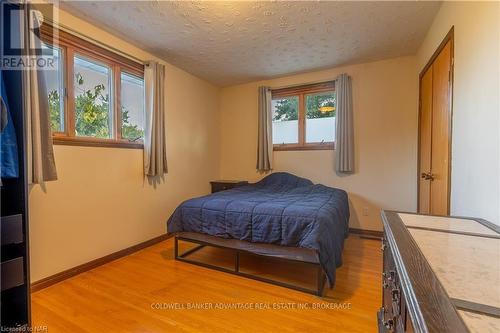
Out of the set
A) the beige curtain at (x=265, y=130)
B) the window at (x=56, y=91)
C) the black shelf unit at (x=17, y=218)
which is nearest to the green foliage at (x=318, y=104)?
the beige curtain at (x=265, y=130)

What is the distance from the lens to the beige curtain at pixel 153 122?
2.96m

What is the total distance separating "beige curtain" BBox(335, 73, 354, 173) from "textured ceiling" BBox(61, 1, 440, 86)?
0.32m

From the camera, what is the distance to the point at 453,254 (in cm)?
81

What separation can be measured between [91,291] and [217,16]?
2672 mm

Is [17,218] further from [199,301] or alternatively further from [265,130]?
[265,130]

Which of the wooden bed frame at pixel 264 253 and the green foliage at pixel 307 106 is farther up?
the green foliage at pixel 307 106

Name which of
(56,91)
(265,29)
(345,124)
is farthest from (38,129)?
(345,124)

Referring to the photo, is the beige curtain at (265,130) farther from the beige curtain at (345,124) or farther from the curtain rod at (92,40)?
the curtain rod at (92,40)

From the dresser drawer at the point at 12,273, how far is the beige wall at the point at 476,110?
2504 millimetres

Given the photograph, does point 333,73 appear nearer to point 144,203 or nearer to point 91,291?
point 144,203

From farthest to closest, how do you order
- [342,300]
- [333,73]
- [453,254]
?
[333,73] → [342,300] → [453,254]

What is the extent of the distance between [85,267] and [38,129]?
53.8 inches

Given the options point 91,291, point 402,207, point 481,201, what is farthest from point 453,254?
point 402,207

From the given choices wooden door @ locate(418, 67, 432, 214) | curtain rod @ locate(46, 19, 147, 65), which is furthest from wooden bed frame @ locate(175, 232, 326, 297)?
curtain rod @ locate(46, 19, 147, 65)
